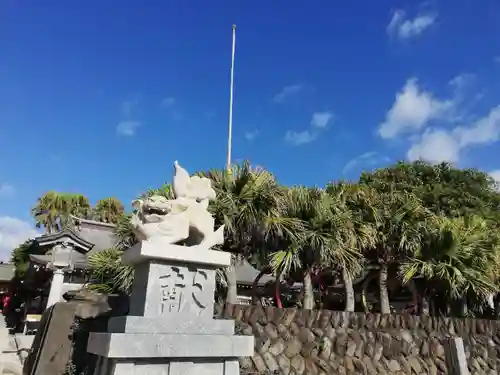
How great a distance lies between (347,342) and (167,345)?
19.6 ft

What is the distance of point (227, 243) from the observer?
399 inches

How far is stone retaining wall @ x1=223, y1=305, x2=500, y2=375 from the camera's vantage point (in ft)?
26.5

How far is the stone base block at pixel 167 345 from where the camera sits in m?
3.90

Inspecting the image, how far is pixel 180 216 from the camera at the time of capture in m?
4.92

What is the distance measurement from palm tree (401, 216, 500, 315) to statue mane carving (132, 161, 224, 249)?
25.1ft

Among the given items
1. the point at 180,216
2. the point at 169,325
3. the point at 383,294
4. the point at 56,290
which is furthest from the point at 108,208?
the point at 169,325

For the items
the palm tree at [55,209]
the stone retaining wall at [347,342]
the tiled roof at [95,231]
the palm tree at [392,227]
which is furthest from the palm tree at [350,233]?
the palm tree at [55,209]

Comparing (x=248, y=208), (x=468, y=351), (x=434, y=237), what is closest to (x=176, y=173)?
(x=248, y=208)

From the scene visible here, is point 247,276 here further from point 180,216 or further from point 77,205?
point 77,205

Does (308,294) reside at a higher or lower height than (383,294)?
lower

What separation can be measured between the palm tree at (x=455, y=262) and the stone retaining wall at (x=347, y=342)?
115cm

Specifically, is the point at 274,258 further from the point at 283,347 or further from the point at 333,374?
the point at 333,374

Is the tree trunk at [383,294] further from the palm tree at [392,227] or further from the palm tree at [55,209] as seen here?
the palm tree at [55,209]

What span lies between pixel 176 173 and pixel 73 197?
29.9m
